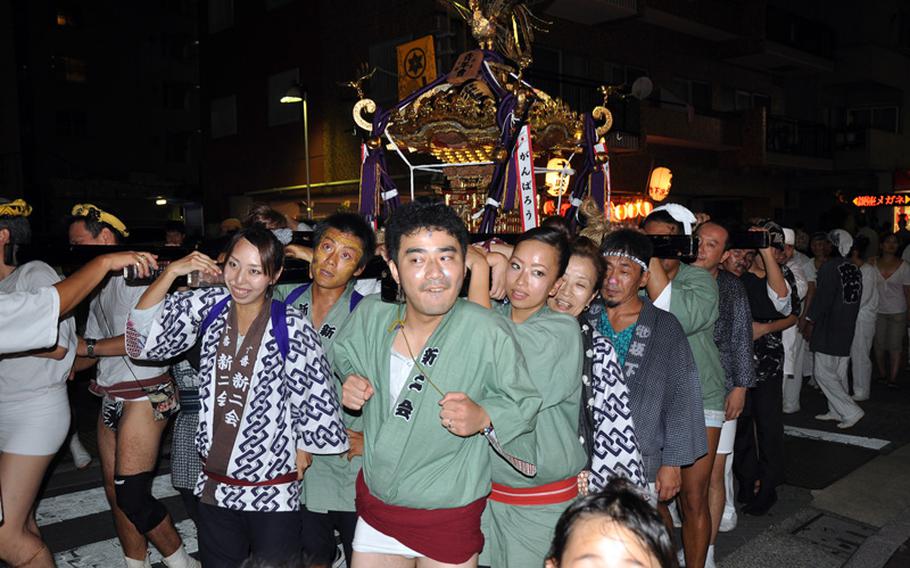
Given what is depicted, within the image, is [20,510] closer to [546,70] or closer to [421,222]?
[421,222]

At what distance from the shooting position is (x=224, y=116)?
2261cm

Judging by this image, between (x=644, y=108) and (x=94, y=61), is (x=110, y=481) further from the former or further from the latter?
(x=94, y=61)

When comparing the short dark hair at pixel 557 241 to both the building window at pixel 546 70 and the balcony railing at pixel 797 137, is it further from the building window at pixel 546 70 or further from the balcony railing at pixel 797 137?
the balcony railing at pixel 797 137

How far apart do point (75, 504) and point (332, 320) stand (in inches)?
144

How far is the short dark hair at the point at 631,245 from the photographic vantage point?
356cm

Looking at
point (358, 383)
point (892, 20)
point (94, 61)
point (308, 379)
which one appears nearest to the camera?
point (358, 383)

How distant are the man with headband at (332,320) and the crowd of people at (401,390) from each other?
1cm

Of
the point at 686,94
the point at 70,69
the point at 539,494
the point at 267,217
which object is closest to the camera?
the point at 539,494

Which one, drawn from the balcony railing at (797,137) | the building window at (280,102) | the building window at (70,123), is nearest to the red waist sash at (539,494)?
the building window at (280,102)

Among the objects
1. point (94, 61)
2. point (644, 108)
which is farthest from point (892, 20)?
point (94, 61)

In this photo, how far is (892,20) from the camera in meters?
26.1

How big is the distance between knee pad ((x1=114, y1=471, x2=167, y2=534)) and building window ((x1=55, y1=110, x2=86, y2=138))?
111ft

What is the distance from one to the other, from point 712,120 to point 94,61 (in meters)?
29.1

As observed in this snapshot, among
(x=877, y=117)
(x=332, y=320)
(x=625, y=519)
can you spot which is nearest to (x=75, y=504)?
(x=332, y=320)
